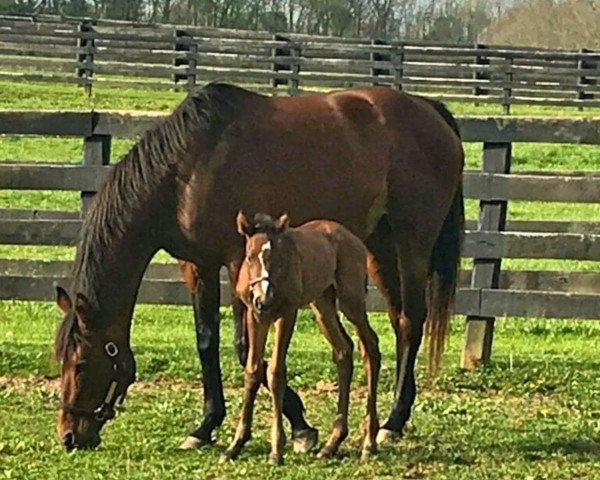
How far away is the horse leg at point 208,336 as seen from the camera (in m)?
6.41

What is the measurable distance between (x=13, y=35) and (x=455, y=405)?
20259 millimetres

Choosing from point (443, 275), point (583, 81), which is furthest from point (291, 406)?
point (583, 81)

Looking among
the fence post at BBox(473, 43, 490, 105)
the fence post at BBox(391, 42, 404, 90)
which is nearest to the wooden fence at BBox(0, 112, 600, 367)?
the fence post at BBox(391, 42, 404, 90)

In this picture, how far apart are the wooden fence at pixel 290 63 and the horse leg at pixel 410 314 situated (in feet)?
57.6

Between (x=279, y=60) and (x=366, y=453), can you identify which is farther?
(x=279, y=60)

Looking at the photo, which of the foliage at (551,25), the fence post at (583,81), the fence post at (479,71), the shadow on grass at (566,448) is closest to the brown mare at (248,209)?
the shadow on grass at (566,448)

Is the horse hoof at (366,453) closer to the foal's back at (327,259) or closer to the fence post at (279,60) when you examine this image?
the foal's back at (327,259)

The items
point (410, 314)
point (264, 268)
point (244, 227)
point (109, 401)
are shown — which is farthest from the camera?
point (410, 314)

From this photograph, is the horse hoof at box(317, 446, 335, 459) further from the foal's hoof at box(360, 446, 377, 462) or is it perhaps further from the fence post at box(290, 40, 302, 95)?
the fence post at box(290, 40, 302, 95)

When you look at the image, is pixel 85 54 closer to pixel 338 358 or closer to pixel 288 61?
pixel 288 61

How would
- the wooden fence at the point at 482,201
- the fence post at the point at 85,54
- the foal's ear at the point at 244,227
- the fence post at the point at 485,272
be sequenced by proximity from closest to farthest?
the foal's ear at the point at 244,227 → the wooden fence at the point at 482,201 → the fence post at the point at 485,272 → the fence post at the point at 85,54

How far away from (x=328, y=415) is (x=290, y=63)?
18390 mm

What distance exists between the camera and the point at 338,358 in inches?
239

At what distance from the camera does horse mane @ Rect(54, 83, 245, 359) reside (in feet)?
20.2
